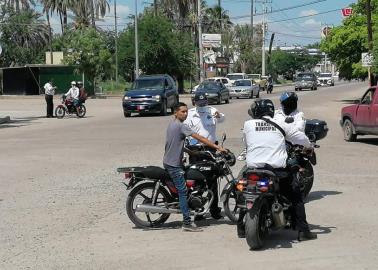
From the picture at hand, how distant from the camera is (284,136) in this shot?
744cm

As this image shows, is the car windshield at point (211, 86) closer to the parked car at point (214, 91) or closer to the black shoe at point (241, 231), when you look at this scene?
the parked car at point (214, 91)

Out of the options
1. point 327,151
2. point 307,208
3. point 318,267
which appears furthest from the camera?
point 327,151

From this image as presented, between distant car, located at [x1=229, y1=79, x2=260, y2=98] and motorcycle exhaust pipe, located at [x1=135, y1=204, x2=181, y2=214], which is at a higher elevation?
distant car, located at [x1=229, y1=79, x2=260, y2=98]

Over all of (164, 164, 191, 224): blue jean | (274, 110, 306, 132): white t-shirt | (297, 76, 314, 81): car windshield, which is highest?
(297, 76, 314, 81): car windshield

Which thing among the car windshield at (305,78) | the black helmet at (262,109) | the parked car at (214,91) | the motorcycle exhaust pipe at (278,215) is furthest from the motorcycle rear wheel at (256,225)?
the car windshield at (305,78)

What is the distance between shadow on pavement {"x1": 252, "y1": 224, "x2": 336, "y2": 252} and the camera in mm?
7270

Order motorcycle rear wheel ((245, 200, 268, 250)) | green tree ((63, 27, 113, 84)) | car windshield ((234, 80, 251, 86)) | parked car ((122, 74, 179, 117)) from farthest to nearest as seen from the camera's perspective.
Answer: green tree ((63, 27, 113, 84)) → car windshield ((234, 80, 251, 86)) → parked car ((122, 74, 179, 117)) → motorcycle rear wheel ((245, 200, 268, 250))

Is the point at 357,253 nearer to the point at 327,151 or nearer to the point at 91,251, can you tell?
the point at 91,251

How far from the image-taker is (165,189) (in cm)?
822

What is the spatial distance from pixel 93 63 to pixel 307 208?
2179 inches

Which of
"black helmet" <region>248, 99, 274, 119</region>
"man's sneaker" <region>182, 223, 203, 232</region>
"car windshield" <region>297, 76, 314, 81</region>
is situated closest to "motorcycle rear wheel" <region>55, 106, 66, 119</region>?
"man's sneaker" <region>182, 223, 203, 232</region>

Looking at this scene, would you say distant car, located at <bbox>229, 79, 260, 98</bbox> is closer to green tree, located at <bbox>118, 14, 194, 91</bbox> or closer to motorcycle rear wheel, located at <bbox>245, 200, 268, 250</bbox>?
green tree, located at <bbox>118, 14, 194, 91</bbox>

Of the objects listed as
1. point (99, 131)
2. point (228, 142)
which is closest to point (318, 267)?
point (228, 142)

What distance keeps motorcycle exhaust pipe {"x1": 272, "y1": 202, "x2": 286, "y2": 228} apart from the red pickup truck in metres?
11.3
